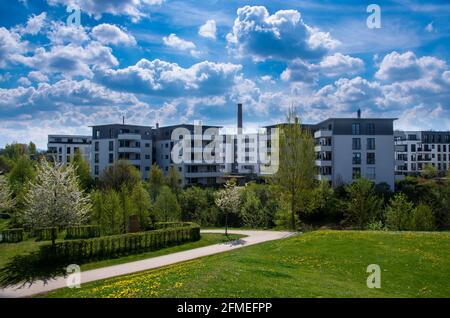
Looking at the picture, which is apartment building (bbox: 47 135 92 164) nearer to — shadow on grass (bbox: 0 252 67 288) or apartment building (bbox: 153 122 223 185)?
apartment building (bbox: 153 122 223 185)

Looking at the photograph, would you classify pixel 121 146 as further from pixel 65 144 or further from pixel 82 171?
pixel 65 144

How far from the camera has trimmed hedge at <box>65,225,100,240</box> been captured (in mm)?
32938

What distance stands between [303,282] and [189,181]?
59750 mm

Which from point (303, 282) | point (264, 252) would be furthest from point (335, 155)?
point (303, 282)

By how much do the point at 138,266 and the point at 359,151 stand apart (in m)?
Result: 47.0

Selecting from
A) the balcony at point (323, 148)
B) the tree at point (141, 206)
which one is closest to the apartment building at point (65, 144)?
the balcony at point (323, 148)

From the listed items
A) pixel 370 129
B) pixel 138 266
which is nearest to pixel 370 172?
pixel 370 129

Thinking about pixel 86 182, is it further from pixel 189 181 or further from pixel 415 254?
pixel 415 254

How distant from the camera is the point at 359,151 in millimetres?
61125

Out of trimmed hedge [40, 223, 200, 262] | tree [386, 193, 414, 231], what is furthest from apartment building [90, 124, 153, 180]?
Answer: tree [386, 193, 414, 231]

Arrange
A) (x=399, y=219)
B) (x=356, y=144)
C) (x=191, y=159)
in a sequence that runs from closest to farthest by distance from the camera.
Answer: (x=399, y=219), (x=356, y=144), (x=191, y=159)

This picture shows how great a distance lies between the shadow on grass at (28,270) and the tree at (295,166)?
2222cm

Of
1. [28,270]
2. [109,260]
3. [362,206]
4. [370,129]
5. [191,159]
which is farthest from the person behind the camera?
[191,159]
